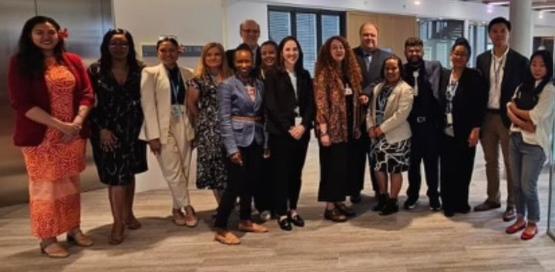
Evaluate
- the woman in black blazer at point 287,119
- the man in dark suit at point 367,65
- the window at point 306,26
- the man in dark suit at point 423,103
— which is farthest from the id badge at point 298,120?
the window at point 306,26

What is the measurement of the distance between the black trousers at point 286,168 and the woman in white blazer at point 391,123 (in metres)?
0.59

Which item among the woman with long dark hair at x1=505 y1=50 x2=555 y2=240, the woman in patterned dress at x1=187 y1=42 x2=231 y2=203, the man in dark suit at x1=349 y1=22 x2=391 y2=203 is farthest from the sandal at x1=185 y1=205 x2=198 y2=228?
the woman with long dark hair at x1=505 y1=50 x2=555 y2=240

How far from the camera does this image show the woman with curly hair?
3689mm

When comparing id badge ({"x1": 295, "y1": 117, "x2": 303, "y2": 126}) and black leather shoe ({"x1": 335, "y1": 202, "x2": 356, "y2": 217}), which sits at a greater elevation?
id badge ({"x1": 295, "y1": 117, "x2": 303, "y2": 126})

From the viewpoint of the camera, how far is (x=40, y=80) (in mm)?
3150

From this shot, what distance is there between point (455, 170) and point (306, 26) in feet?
18.3

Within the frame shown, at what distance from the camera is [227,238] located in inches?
139

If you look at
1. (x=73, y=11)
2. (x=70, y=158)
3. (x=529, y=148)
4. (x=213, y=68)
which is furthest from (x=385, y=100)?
(x=73, y=11)

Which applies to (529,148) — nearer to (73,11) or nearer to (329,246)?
(329,246)

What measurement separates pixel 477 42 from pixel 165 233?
11743 millimetres

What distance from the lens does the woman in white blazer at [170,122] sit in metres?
3.63

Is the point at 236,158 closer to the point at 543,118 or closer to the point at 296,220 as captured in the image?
the point at 296,220

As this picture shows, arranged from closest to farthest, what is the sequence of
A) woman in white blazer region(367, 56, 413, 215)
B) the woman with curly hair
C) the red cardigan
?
1. the red cardigan
2. the woman with curly hair
3. woman in white blazer region(367, 56, 413, 215)

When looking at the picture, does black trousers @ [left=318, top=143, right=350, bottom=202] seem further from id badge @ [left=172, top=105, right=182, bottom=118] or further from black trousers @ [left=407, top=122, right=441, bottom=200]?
id badge @ [left=172, top=105, right=182, bottom=118]
